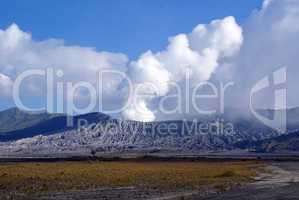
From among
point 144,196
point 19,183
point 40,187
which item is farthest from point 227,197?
point 19,183

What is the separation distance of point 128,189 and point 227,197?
1386cm

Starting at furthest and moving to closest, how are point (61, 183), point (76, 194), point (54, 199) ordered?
point (61, 183) → point (76, 194) → point (54, 199)

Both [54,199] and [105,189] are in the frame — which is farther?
[105,189]

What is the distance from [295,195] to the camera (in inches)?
1972

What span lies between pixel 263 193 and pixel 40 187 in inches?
924

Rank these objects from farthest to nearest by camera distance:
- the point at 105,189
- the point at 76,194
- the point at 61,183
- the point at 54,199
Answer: the point at 61,183 → the point at 105,189 → the point at 76,194 → the point at 54,199

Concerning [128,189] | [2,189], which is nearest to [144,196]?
[128,189]

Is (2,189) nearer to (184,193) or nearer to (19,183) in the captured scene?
(19,183)

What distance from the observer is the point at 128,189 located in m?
59.2

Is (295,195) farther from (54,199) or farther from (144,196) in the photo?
(54,199)

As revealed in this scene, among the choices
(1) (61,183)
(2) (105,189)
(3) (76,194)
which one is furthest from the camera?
(1) (61,183)

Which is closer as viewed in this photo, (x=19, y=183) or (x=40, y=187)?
(x=40, y=187)

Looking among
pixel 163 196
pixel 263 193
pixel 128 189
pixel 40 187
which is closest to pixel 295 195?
pixel 263 193

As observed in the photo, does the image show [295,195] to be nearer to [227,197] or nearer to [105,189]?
[227,197]
